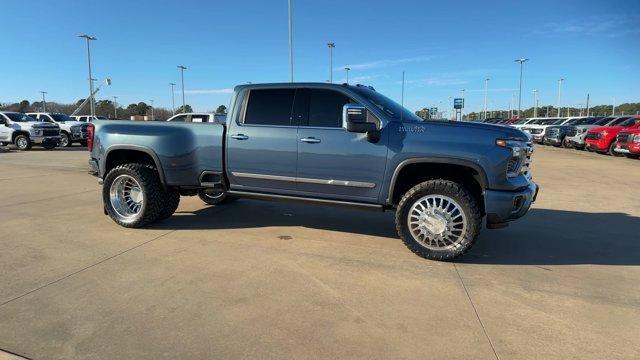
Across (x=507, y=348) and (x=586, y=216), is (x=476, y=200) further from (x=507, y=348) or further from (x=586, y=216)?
(x=586, y=216)

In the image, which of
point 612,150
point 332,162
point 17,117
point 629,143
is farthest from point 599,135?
point 17,117

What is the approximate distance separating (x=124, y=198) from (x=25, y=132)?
62.3 feet

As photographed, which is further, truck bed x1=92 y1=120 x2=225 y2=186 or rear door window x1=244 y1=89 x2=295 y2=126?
truck bed x1=92 y1=120 x2=225 y2=186

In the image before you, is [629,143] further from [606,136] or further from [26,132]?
[26,132]

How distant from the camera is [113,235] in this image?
5754 mm

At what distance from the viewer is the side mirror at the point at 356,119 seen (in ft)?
15.6

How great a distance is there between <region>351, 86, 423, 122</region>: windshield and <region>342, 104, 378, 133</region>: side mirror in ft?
1.23

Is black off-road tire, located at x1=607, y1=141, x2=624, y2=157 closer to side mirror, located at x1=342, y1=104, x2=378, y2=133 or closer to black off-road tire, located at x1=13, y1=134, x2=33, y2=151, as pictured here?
side mirror, located at x1=342, y1=104, x2=378, y2=133

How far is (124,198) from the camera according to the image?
624 cm

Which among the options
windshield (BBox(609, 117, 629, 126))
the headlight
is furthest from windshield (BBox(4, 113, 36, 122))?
windshield (BBox(609, 117, 629, 126))

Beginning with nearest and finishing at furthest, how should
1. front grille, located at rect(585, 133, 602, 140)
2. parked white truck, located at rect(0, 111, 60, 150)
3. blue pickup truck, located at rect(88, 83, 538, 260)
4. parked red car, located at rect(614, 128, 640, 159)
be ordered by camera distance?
1. blue pickup truck, located at rect(88, 83, 538, 260)
2. parked red car, located at rect(614, 128, 640, 159)
3. front grille, located at rect(585, 133, 602, 140)
4. parked white truck, located at rect(0, 111, 60, 150)

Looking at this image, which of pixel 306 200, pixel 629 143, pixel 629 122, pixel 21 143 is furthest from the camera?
pixel 21 143

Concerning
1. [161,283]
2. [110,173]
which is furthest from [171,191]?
[161,283]

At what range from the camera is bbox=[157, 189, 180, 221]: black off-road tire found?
6234 millimetres
